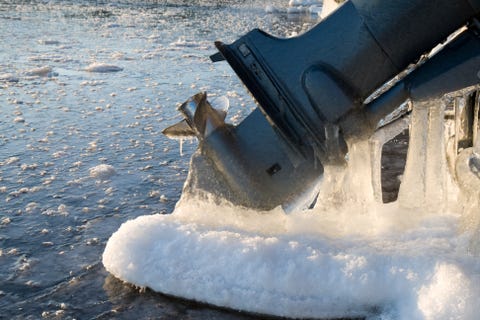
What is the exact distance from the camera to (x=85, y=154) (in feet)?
17.0

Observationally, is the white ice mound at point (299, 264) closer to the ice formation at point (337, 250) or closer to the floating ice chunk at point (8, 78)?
the ice formation at point (337, 250)

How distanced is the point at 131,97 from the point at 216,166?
4439 millimetres

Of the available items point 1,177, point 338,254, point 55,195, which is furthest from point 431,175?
point 1,177

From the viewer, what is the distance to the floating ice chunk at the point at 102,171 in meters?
4.67

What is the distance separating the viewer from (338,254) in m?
2.97

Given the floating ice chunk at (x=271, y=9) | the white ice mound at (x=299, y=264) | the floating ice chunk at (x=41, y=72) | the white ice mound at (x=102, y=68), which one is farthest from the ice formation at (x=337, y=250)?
the floating ice chunk at (x=271, y=9)

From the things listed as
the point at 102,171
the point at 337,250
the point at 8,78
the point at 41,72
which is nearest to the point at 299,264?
the point at 337,250

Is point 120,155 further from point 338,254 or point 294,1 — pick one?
point 294,1

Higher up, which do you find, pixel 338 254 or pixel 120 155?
pixel 120 155

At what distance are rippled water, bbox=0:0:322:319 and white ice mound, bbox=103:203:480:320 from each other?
14 centimetres

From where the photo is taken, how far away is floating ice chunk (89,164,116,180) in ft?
15.3

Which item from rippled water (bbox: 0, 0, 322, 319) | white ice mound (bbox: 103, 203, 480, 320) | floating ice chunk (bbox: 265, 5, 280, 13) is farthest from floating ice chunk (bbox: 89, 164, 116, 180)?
floating ice chunk (bbox: 265, 5, 280, 13)

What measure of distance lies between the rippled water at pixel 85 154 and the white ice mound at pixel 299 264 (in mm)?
139

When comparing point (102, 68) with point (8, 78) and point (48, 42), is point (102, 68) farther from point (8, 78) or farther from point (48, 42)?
point (48, 42)
